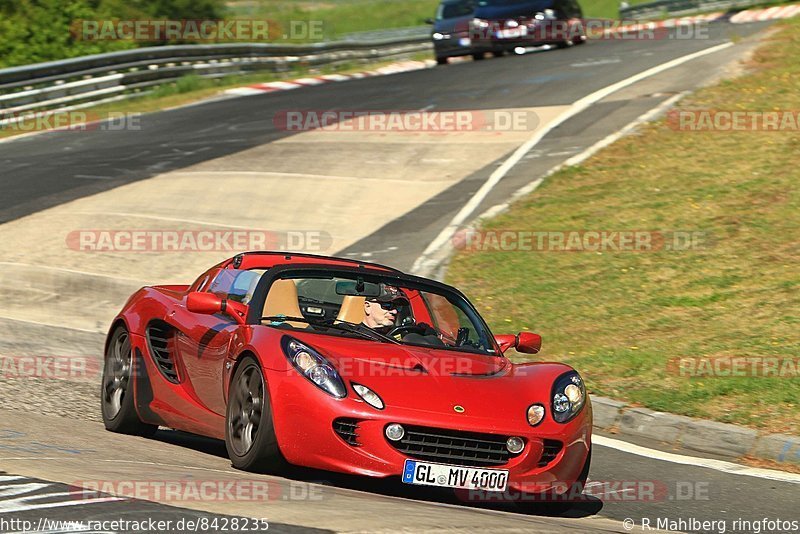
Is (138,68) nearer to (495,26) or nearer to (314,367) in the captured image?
(495,26)

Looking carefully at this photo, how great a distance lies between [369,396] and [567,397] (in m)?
1.27

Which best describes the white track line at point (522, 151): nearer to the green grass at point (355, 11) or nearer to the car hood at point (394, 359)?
the car hood at point (394, 359)

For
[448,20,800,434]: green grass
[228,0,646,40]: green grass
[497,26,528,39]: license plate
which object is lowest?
[228,0,646,40]: green grass

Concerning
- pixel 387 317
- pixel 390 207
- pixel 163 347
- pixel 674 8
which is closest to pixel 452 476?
pixel 387 317

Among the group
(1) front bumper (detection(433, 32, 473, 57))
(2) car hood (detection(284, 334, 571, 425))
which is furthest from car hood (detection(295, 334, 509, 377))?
(1) front bumper (detection(433, 32, 473, 57))

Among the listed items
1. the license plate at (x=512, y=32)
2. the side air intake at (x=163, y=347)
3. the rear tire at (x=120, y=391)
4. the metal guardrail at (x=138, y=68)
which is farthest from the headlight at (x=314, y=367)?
the license plate at (x=512, y=32)

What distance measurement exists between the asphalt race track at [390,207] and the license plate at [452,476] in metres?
0.13

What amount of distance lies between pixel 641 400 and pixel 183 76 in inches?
877

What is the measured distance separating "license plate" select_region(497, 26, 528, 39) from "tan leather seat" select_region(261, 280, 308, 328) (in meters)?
25.9

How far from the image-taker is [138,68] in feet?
96.7

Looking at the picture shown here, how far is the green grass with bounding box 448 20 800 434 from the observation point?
10.6 metres

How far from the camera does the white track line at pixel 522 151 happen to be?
16.0 meters

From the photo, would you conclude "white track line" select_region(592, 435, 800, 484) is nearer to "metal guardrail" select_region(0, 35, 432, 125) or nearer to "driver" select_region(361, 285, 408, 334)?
"driver" select_region(361, 285, 408, 334)

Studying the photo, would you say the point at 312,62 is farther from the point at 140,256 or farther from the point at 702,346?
the point at 702,346
